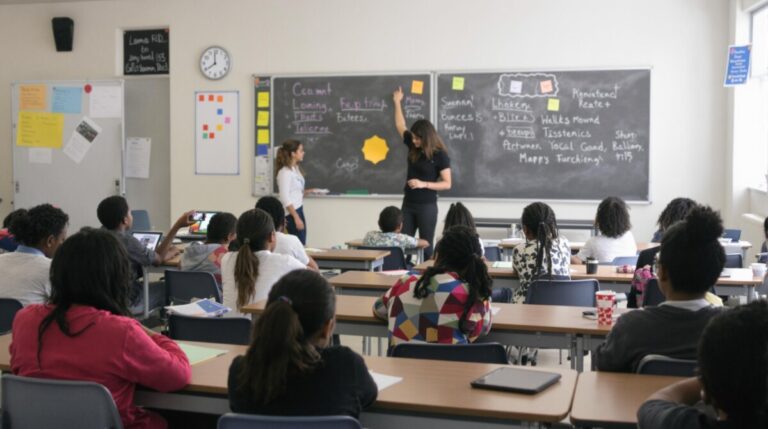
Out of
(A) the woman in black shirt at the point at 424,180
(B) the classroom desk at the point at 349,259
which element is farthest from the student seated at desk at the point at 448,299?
(A) the woman in black shirt at the point at 424,180

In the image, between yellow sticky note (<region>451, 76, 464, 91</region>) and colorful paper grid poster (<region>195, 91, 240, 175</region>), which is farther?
colorful paper grid poster (<region>195, 91, 240, 175</region>)

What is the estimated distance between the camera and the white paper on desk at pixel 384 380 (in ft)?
8.12

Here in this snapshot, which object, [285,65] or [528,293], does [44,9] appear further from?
[528,293]

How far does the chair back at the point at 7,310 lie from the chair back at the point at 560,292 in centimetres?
254

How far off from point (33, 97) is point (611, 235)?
6.94 meters

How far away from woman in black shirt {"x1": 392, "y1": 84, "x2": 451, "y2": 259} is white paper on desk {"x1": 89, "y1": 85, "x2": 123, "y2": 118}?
367cm

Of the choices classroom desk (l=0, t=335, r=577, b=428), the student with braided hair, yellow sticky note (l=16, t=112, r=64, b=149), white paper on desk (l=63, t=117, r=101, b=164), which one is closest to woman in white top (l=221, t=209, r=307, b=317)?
classroom desk (l=0, t=335, r=577, b=428)

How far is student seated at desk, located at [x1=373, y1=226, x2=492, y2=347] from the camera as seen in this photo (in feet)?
10.6

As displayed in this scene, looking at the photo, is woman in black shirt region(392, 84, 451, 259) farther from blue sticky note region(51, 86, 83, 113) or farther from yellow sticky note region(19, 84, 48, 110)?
yellow sticky note region(19, 84, 48, 110)

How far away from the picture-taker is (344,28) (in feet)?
28.2

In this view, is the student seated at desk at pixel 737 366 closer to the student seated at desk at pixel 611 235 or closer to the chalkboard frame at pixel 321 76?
the student seated at desk at pixel 611 235

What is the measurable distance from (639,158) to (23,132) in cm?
673

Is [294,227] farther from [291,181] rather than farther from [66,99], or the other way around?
[66,99]

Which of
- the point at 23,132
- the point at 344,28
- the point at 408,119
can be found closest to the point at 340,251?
the point at 408,119
